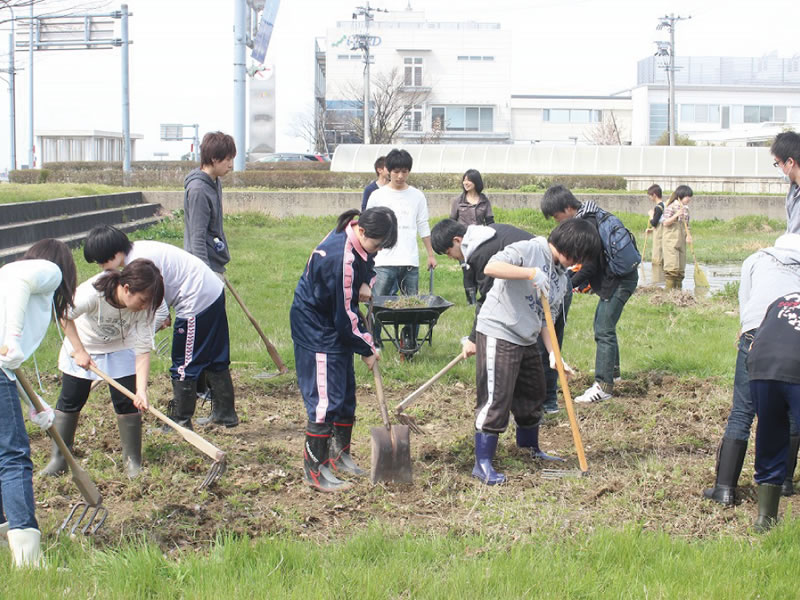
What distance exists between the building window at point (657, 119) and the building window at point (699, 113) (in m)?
3.24

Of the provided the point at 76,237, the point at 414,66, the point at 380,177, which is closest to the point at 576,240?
the point at 380,177

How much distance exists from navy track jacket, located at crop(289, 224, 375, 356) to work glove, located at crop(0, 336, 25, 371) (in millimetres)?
1560

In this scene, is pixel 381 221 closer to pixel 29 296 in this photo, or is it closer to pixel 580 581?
pixel 29 296

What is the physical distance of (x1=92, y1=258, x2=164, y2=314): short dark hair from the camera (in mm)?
4395

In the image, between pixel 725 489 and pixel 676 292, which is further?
pixel 676 292

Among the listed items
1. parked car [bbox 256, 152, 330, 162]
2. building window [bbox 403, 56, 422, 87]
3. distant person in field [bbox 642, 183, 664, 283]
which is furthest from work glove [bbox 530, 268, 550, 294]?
building window [bbox 403, 56, 422, 87]

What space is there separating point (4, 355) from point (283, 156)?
3800 centimetres

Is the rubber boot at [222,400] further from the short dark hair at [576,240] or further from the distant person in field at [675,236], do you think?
the distant person in field at [675,236]

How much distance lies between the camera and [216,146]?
18.9 feet

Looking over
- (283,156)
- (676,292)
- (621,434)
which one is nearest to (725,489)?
(621,434)

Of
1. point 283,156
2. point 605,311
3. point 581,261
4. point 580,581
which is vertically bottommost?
point 580,581

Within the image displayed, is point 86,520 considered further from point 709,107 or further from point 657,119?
point 709,107

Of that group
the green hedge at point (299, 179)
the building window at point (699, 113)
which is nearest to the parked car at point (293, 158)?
the green hedge at point (299, 179)

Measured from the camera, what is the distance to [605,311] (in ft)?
21.7
